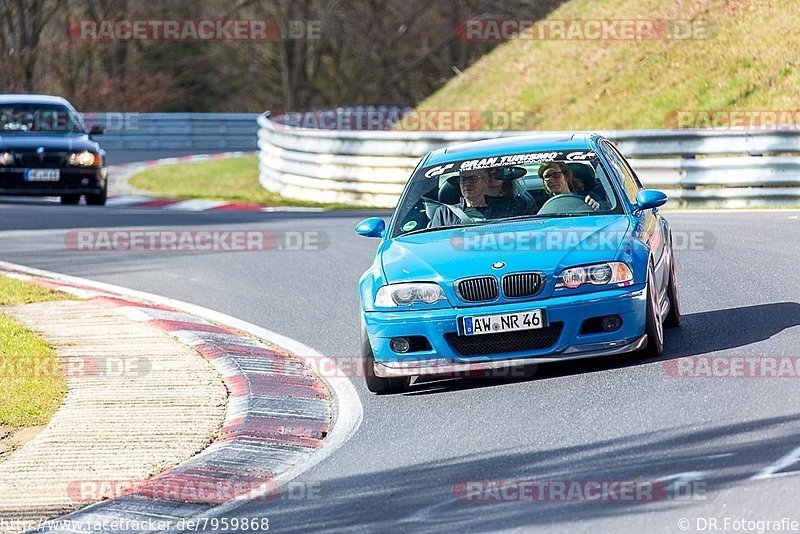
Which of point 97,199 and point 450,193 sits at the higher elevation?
point 97,199

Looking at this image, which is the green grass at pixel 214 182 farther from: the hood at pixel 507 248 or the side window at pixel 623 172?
the hood at pixel 507 248

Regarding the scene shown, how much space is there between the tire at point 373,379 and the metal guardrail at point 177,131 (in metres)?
36.3

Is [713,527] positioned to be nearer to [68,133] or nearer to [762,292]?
[762,292]

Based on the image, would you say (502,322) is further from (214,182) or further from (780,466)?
(214,182)

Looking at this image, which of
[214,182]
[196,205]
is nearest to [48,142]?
[196,205]

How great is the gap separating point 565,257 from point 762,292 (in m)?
3.19

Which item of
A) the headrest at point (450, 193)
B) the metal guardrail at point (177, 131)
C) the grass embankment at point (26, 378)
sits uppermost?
the metal guardrail at point (177, 131)

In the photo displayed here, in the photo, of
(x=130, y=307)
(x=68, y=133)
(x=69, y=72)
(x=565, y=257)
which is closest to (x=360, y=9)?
(x=69, y=72)

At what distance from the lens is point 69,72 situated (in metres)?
54.8

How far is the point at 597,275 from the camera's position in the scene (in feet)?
27.4

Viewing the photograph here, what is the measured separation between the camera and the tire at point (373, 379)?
864cm
